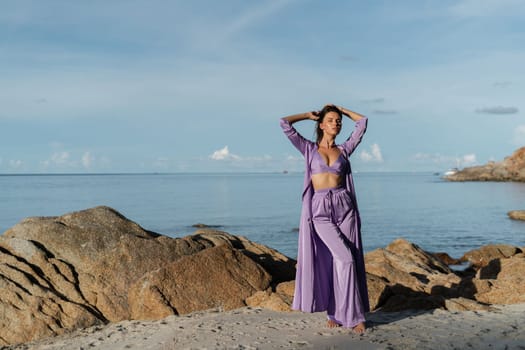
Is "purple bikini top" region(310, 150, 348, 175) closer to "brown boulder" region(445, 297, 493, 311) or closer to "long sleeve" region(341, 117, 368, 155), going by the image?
"long sleeve" region(341, 117, 368, 155)

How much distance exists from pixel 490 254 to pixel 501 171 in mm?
99372

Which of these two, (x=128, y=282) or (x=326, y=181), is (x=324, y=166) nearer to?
(x=326, y=181)

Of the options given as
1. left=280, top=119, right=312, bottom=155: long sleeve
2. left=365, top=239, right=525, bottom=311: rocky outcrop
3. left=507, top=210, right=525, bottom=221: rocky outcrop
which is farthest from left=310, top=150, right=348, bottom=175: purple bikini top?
left=507, top=210, right=525, bottom=221: rocky outcrop

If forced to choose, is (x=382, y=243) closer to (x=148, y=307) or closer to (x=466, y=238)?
(x=466, y=238)

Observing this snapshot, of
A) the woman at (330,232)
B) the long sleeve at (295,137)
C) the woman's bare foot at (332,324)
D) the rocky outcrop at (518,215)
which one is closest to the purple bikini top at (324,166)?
the woman at (330,232)

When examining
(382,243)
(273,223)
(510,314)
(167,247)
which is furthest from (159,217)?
(510,314)

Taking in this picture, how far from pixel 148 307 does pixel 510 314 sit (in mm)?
5040

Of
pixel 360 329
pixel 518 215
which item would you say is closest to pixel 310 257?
pixel 360 329

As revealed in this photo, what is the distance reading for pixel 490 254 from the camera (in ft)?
65.3

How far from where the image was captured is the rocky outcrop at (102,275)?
346 inches

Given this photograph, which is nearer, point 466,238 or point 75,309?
point 75,309

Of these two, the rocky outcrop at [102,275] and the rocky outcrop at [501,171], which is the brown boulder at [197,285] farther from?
the rocky outcrop at [501,171]

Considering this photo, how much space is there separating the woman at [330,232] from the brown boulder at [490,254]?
42.4ft

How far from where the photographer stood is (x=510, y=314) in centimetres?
817
